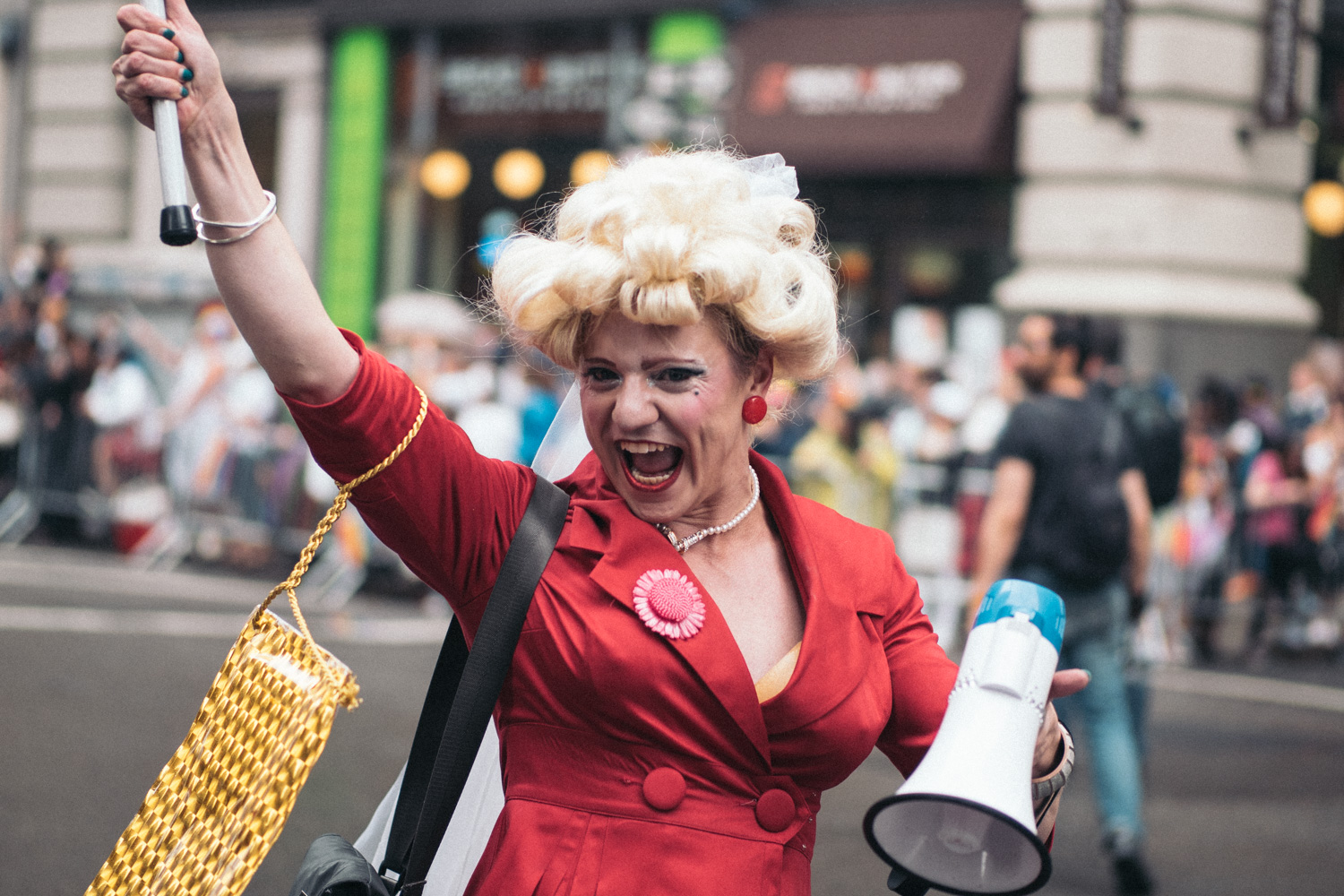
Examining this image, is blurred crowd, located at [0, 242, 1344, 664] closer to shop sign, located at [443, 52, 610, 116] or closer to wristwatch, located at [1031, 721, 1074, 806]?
Result: shop sign, located at [443, 52, 610, 116]

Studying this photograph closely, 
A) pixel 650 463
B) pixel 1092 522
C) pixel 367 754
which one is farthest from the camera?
pixel 367 754

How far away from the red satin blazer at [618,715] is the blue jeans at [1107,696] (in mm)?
3235

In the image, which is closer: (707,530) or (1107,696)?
(707,530)

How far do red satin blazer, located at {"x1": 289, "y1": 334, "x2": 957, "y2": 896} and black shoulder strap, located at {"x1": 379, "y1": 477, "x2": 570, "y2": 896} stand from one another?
0.03 meters

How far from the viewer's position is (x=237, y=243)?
192cm

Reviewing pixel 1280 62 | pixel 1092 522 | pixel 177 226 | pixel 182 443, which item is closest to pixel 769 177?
pixel 177 226

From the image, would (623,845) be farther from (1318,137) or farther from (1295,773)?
(1318,137)

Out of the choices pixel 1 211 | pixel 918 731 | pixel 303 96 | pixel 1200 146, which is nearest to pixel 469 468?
pixel 918 731

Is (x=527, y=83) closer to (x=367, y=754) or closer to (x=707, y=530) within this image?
(x=367, y=754)

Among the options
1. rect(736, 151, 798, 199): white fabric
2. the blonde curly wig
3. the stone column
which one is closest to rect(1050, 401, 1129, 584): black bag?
rect(736, 151, 798, 199): white fabric

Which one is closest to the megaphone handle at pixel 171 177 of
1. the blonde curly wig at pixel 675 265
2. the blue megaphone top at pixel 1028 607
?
the blonde curly wig at pixel 675 265

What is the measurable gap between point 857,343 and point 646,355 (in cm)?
1268

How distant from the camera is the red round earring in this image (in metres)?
2.39

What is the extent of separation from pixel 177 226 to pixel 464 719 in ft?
2.49
